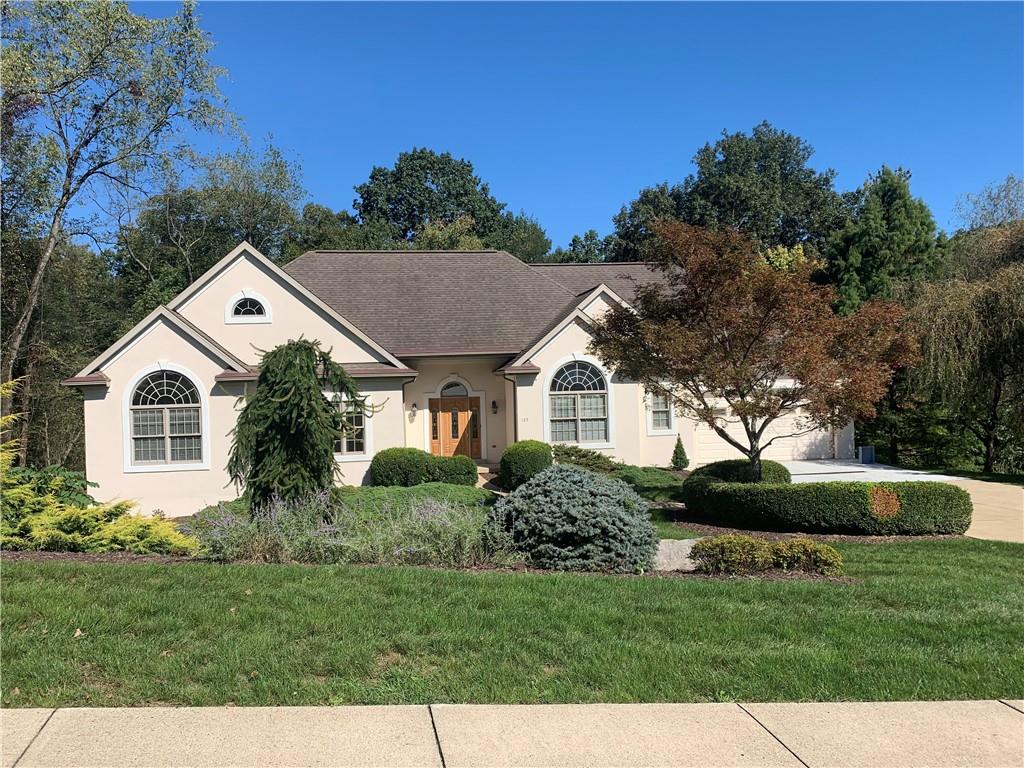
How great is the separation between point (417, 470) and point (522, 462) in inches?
108

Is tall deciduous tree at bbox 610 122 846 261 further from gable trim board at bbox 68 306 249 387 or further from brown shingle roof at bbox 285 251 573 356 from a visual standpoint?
gable trim board at bbox 68 306 249 387

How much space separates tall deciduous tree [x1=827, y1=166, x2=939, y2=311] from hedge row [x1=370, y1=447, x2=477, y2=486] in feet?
66.6

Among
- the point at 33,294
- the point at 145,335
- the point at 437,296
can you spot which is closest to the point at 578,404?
the point at 437,296

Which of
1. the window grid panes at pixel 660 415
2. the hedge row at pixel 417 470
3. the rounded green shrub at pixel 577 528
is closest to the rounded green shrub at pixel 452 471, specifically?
the hedge row at pixel 417 470

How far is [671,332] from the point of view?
14.4 m

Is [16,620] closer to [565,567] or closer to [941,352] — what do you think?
[565,567]

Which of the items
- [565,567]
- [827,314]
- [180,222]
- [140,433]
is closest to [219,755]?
[565,567]

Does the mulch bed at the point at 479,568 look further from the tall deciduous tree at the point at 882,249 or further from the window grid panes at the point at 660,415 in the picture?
the tall deciduous tree at the point at 882,249

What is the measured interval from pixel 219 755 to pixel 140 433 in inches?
677

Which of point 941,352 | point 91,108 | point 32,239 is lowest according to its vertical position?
point 941,352

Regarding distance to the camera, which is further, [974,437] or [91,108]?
[974,437]

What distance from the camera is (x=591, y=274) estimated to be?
1214 inches

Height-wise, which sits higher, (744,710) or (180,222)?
(180,222)

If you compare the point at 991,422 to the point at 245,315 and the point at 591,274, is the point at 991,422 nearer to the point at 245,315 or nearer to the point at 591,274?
the point at 591,274
